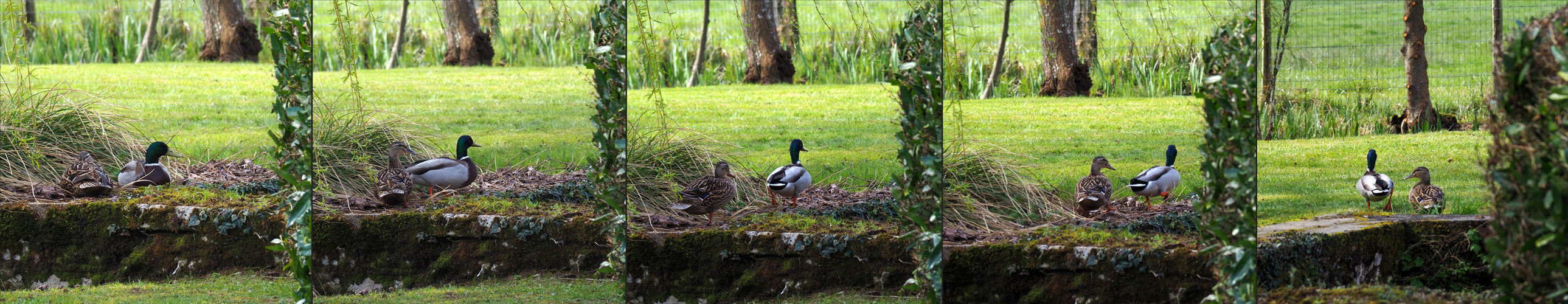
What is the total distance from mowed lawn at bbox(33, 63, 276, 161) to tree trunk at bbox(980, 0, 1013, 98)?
4661 mm

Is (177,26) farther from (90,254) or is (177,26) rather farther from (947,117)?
(947,117)

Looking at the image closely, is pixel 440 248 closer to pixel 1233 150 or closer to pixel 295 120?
pixel 295 120

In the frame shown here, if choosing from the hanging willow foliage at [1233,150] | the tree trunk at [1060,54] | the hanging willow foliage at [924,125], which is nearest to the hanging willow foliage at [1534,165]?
the hanging willow foliage at [1233,150]

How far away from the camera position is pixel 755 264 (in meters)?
4.80

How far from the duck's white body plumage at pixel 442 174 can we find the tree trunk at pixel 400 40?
1481 millimetres

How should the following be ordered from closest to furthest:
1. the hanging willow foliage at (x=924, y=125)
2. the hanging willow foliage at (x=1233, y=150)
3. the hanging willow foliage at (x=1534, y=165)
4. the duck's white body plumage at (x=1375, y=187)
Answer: the hanging willow foliage at (x=1534, y=165) → the hanging willow foliage at (x=1233, y=150) → the hanging willow foliage at (x=924, y=125) → the duck's white body plumage at (x=1375, y=187)

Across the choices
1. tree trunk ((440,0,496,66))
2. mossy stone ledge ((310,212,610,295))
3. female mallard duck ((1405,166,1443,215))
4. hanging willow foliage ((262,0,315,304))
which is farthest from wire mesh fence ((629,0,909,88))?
female mallard duck ((1405,166,1443,215))

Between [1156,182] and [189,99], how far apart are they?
26.4 ft

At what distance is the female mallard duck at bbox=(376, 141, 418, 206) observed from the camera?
18.4ft

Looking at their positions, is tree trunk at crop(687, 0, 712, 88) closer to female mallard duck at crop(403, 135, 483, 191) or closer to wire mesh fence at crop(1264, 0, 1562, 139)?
female mallard duck at crop(403, 135, 483, 191)

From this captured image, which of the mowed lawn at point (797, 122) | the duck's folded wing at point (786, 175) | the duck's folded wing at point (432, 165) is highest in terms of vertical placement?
the mowed lawn at point (797, 122)

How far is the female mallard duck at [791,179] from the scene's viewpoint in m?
4.86

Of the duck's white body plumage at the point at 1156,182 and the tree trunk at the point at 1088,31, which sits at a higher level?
the tree trunk at the point at 1088,31

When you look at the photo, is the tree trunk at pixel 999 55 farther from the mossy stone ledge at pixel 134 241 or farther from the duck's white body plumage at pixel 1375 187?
the mossy stone ledge at pixel 134 241
